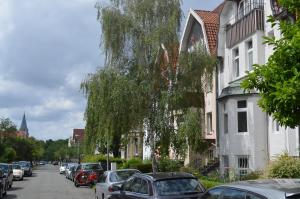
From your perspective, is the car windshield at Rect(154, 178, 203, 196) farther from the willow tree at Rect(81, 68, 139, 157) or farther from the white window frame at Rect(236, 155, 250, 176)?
the white window frame at Rect(236, 155, 250, 176)

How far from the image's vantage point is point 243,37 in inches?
1025

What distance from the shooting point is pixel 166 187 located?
11250mm

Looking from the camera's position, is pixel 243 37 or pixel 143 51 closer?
pixel 143 51

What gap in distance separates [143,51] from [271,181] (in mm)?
16315

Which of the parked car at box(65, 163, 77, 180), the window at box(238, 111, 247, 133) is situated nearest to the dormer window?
the window at box(238, 111, 247, 133)

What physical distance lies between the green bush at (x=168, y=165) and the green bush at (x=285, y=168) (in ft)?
28.1

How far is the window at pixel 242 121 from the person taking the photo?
25281mm

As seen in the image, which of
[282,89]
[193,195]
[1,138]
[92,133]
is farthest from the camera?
[1,138]

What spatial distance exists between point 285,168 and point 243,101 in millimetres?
8190

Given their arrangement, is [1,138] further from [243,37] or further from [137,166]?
[243,37]

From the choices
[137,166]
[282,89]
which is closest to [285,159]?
[282,89]

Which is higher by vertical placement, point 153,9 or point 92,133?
point 153,9

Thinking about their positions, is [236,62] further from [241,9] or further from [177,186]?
[177,186]

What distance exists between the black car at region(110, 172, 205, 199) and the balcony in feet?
48.1
